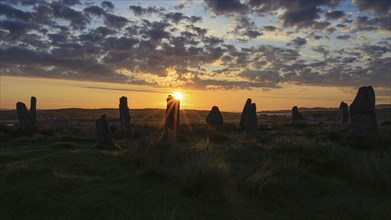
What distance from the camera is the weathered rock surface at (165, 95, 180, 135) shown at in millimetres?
22266

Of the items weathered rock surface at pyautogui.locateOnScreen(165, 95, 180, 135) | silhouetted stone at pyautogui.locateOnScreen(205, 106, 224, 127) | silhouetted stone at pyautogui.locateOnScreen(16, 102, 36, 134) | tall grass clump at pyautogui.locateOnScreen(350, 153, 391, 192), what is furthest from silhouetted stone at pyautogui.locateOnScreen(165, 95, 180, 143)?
tall grass clump at pyautogui.locateOnScreen(350, 153, 391, 192)

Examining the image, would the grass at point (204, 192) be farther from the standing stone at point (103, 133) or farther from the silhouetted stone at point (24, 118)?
the silhouetted stone at point (24, 118)

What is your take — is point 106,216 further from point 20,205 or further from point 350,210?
point 350,210

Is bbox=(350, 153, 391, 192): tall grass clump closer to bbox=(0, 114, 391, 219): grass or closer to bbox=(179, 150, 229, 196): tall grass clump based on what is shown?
bbox=(0, 114, 391, 219): grass

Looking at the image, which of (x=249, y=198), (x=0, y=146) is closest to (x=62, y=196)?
(x=249, y=198)

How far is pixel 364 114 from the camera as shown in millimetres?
19562

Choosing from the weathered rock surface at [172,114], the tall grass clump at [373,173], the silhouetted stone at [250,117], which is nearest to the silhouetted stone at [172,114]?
the weathered rock surface at [172,114]

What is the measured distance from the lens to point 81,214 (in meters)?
6.88

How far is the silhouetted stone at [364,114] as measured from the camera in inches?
754

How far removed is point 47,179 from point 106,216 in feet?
10.5

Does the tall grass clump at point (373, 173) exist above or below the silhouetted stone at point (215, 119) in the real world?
below

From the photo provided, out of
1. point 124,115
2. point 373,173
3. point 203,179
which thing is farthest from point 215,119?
point 203,179

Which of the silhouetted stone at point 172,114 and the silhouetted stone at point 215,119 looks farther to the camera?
the silhouetted stone at point 215,119

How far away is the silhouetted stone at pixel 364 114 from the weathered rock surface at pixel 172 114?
9813 mm
